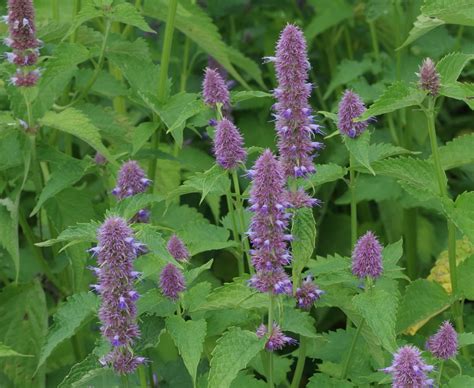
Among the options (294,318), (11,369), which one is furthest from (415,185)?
(11,369)

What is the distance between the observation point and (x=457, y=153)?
3332mm

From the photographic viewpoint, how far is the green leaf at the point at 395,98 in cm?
264

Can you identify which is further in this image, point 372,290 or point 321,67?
point 321,67

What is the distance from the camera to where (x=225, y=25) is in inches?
228

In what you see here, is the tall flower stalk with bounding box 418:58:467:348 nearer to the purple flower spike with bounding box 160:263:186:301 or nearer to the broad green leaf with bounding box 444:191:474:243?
the broad green leaf with bounding box 444:191:474:243

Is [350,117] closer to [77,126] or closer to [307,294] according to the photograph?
[307,294]

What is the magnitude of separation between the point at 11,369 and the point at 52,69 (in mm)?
1088

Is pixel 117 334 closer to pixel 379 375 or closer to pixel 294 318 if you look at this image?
pixel 294 318

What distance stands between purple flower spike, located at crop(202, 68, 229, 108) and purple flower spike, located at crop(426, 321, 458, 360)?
94 centimetres

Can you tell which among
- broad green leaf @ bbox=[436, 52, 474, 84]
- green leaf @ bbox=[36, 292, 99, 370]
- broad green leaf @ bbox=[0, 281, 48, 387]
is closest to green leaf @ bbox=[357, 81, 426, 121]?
broad green leaf @ bbox=[436, 52, 474, 84]

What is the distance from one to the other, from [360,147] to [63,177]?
1.13 meters

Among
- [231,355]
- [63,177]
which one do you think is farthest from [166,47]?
[231,355]

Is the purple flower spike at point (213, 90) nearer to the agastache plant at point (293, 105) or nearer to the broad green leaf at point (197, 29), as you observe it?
the agastache plant at point (293, 105)

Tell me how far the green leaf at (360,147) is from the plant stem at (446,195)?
0.72 ft
